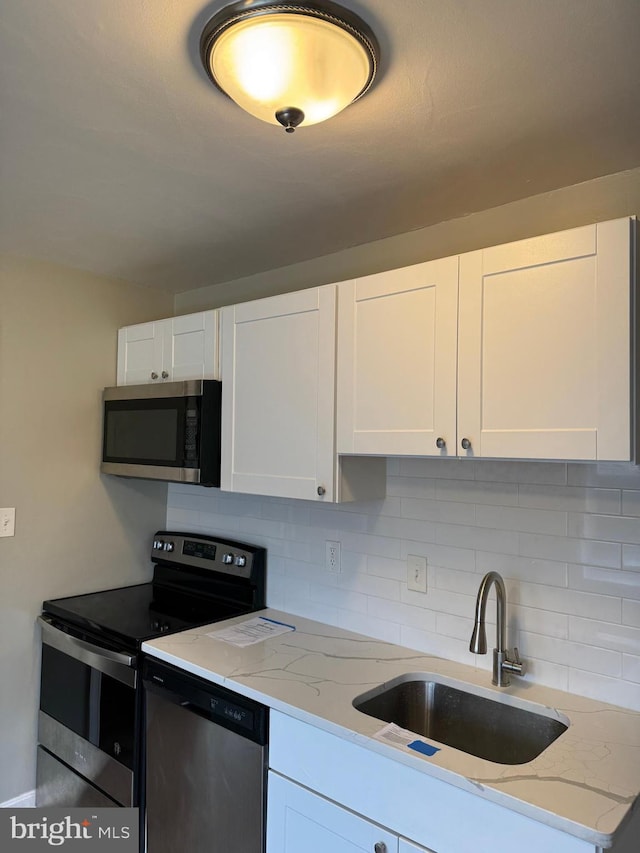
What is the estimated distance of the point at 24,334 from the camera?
2.46m

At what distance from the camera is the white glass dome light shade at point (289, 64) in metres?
1.05

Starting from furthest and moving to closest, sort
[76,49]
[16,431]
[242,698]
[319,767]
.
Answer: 1. [16,431]
2. [242,698]
3. [319,767]
4. [76,49]

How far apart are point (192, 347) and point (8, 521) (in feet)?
3.34

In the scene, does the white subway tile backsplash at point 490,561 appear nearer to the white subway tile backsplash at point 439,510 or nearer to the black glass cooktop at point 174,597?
the white subway tile backsplash at point 439,510

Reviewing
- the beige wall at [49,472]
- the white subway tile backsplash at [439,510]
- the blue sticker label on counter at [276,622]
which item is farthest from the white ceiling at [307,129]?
the blue sticker label on counter at [276,622]

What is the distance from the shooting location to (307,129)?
141cm

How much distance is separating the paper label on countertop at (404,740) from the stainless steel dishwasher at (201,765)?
1.28 feet

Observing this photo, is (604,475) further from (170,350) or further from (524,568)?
(170,350)

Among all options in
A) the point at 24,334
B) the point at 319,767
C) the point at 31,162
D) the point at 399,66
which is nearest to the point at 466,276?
the point at 399,66

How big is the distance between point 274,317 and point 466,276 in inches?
28.9

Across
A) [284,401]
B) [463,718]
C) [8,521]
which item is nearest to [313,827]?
[463,718]

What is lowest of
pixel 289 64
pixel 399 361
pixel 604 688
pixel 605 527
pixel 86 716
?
pixel 86 716

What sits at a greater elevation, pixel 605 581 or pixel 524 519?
pixel 524 519

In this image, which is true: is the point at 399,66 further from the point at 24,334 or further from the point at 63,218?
the point at 24,334
